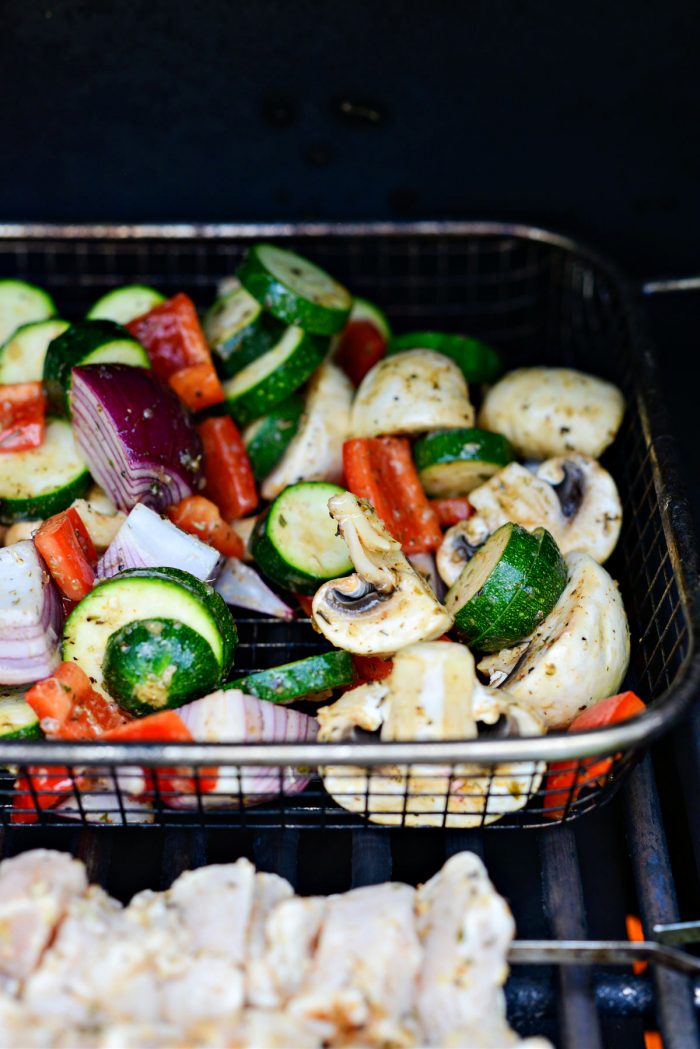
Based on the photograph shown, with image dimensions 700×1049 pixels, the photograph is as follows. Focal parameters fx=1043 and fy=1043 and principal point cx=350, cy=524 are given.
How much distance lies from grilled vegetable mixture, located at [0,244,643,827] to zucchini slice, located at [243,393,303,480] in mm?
10

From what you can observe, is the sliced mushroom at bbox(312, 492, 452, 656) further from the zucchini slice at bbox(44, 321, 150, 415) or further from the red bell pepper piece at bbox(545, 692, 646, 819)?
the zucchini slice at bbox(44, 321, 150, 415)

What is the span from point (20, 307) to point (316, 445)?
4.51 feet

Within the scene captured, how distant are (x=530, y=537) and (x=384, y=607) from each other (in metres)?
0.51

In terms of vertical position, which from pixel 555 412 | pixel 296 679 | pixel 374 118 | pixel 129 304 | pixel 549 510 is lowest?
pixel 296 679

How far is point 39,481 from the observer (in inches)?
140

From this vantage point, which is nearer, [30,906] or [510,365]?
[30,906]

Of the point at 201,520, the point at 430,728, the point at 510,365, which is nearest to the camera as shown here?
the point at 430,728

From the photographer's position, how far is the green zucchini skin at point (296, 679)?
2988 millimetres

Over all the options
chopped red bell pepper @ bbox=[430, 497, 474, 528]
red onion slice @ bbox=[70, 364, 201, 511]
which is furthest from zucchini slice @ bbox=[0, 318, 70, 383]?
chopped red bell pepper @ bbox=[430, 497, 474, 528]

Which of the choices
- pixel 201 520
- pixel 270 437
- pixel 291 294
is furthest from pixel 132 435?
pixel 291 294

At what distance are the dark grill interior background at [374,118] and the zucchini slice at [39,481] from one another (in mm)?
1586

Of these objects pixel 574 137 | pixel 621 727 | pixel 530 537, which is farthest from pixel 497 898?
pixel 574 137

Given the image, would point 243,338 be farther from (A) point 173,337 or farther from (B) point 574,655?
(B) point 574,655

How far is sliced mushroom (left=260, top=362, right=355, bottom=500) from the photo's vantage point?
12.6 feet
